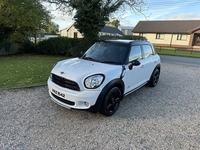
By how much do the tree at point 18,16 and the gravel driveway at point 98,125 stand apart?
8862 millimetres

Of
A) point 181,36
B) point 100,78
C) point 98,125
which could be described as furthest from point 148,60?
point 181,36

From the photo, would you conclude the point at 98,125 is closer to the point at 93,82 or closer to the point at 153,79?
the point at 93,82

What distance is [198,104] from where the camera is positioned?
14.0 feet

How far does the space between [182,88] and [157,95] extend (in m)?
1.54

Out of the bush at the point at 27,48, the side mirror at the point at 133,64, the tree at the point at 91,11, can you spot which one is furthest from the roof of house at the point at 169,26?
the side mirror at the point at 133,64

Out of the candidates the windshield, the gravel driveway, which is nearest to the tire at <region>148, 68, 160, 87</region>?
the gravel driveway

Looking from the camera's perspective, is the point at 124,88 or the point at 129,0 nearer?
the point at 124,88

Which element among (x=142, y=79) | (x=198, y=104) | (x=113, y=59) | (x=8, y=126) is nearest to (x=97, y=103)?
(x=113, y=59)

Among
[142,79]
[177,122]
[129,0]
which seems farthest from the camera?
[129,0]

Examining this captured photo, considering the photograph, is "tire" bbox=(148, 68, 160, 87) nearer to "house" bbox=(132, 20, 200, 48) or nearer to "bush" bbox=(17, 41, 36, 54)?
"bush" bbox=(17, 41, 36, 54)

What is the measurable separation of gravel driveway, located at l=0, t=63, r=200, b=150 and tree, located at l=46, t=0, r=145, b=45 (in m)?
7.42

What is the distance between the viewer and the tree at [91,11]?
10021mm

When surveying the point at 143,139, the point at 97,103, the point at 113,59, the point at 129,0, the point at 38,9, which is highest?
the point at 129,0

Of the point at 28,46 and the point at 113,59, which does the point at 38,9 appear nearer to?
the point at 28,46
